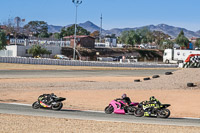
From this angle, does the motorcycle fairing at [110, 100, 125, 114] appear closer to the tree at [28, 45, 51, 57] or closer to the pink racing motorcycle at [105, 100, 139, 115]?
the pink racing motorcycle at [105, 100, 139, 115]

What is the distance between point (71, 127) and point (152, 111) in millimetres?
5184

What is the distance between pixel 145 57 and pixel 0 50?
174ft

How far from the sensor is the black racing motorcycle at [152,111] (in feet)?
→ 61.2

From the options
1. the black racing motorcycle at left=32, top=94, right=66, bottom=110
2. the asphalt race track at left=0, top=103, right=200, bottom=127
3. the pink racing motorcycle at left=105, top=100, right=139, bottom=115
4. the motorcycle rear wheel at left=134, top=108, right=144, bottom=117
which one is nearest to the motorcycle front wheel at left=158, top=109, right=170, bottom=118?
the asphalt race track at left=0, top=103, right=200, bottom=127

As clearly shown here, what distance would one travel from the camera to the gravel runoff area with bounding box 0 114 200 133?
14681 millimetres

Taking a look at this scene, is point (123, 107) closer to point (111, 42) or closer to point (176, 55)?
point (176, 55)

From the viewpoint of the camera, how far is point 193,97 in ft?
96.7

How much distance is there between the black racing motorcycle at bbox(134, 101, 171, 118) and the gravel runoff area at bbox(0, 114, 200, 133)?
241 cm

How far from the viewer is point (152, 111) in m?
18.7

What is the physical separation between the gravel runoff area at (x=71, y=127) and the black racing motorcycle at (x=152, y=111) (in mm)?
2406

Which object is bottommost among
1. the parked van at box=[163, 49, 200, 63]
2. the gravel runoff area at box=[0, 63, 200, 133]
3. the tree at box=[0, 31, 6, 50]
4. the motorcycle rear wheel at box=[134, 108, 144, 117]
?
the gravel runoff area at box=[0, 63, 200, 133]

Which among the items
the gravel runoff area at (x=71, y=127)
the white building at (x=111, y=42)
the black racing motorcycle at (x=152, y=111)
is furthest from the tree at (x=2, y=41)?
the gravel runoff area at (x=71, y=127)

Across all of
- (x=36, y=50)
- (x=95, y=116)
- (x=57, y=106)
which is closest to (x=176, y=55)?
(x=36, y=50)

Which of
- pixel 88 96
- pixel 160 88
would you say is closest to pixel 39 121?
pixel 88 96
